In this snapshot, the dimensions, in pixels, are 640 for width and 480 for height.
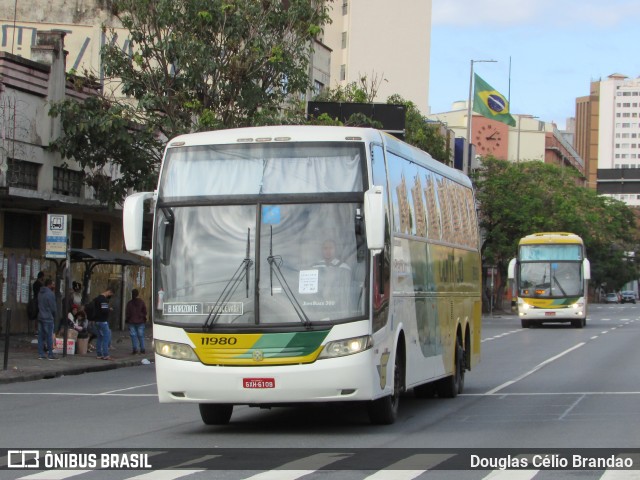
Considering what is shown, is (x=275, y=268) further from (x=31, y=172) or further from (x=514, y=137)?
(x=514, y=137)

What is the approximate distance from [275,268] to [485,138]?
114187 millimetres

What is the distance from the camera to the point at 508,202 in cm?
7219

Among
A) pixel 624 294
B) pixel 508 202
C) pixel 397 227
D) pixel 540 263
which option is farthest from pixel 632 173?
pixel 397 227

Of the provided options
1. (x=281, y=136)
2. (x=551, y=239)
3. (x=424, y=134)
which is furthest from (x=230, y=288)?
(x=424, y=134)

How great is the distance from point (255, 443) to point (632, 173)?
161111 millimetres

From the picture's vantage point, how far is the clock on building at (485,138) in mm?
124938

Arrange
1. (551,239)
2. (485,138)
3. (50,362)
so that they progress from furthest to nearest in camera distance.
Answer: (485,138) < (551,239) < (50,362)

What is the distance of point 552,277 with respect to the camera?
5112cm

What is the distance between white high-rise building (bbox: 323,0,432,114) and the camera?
98.5m

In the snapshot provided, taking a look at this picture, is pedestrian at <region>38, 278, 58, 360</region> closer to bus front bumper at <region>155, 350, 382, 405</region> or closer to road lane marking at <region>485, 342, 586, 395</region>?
road lane marking at <region>485, 342, 586, 395</region>

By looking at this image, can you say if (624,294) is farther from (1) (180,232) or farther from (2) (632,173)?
(1) (180,232)

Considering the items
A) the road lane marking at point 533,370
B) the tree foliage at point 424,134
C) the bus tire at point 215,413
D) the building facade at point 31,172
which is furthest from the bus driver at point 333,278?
the tree foliage at point 424,134

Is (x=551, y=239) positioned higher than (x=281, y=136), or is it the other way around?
(x=281, y=136)

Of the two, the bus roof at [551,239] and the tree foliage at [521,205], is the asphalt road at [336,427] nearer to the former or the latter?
the bus roof at [551,239]
